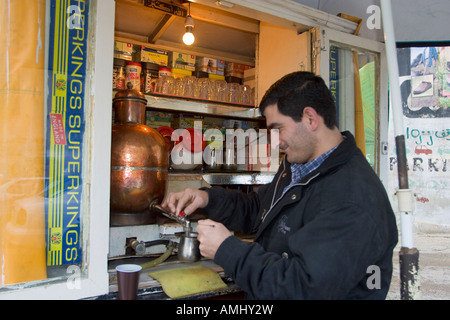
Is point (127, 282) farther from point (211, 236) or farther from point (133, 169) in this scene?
point (133, 169)

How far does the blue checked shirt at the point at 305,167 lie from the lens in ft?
4.21

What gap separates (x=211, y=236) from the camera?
3.85 ft

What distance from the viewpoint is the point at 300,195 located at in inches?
47.2

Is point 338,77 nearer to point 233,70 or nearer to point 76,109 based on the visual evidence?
point 233,70

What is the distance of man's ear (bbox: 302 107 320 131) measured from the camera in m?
1.25

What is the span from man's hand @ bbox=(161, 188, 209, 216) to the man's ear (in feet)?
2.04

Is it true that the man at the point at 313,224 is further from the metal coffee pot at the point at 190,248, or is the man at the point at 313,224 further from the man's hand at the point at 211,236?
the metal coffee pot at the point at 190,248

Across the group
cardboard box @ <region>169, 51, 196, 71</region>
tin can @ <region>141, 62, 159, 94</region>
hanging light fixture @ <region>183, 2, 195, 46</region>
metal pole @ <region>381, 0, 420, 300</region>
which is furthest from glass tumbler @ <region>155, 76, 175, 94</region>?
metal pole @ <region>381, 0, 420, 300</region>

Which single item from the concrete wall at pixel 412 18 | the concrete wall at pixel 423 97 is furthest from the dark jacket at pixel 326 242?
the concrete wall at pixel 412 18

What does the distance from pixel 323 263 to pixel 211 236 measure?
0.40m

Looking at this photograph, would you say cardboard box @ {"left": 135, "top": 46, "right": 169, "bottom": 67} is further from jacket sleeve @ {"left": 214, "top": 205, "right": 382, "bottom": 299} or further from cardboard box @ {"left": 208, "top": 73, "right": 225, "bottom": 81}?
jacket sleeve @ {"left": 214, "top": 205, "right": 382, "bottom": 299}

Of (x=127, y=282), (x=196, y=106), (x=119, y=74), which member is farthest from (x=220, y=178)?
(x=127, y=282)

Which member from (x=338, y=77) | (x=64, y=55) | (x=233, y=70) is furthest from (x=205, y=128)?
(x=64, y=55)

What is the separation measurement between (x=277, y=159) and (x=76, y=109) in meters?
1.76
